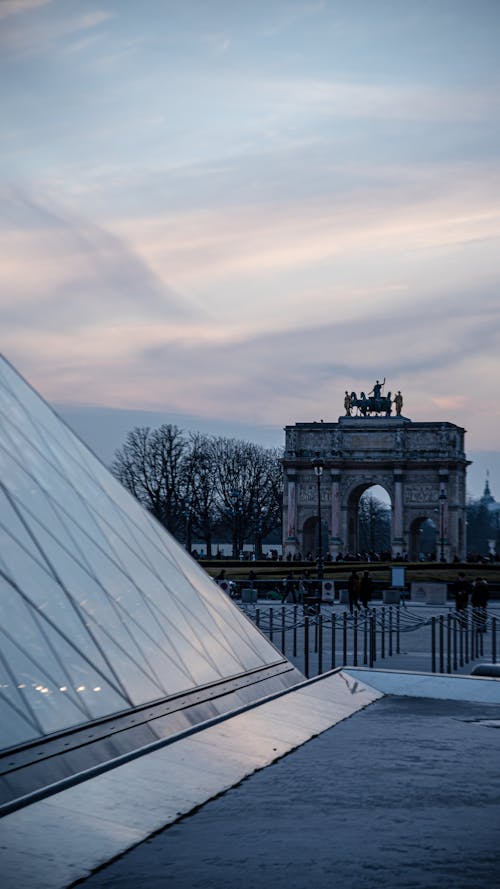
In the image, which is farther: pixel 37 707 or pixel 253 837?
pixel 37 707

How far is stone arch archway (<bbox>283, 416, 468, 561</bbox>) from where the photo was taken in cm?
9381

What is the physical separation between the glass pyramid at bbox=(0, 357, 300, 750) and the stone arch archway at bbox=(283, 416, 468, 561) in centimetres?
8328

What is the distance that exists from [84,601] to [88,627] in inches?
11.7

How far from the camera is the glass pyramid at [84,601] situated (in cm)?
597

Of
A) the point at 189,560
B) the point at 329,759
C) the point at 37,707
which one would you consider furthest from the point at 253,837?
the point at 189,560

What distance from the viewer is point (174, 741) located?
636cm

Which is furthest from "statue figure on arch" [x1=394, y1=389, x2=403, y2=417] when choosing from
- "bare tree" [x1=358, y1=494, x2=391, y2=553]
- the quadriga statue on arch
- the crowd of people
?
the crowd of people

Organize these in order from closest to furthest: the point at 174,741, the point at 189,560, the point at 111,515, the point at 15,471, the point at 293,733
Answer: the point at 174,741 → the point at 293,733 → the point at 15,471 → the point at 111,515 → the point at 189,560

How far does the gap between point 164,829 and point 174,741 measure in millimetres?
1485

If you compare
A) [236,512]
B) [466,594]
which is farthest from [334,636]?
[236,512]

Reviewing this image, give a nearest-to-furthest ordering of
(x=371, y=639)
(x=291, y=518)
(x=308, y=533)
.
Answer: (x=371, y=639) → (x=291, y=518) → (x=308, y=533)

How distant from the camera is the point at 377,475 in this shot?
312 ft

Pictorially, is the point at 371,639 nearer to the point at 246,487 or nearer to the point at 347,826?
the point at 347,826

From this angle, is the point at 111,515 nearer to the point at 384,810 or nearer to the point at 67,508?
the point at 67,508
